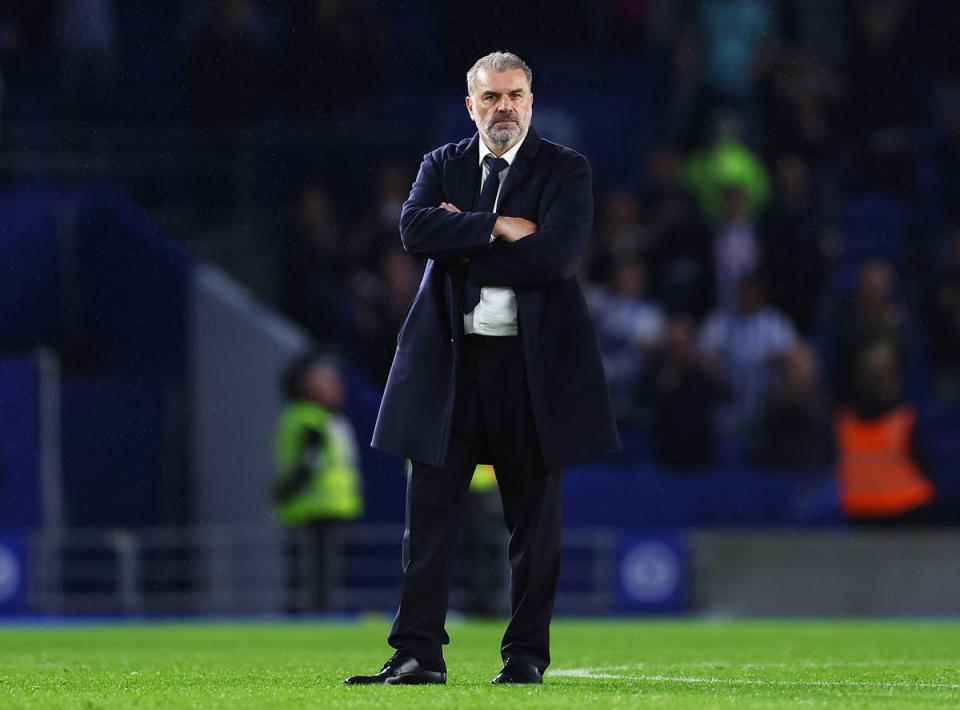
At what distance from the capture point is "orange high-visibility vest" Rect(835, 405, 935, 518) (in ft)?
54.4

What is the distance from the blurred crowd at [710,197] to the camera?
17344 millimetres

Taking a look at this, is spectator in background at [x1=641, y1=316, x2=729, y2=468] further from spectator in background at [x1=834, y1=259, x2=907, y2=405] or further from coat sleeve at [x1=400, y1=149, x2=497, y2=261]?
coat sleeve at [x1=400, y1=149, x2=497, y2=261]

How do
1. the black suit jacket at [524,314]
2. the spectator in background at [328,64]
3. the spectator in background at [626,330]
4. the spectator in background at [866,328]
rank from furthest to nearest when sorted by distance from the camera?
1. the spectator in background at [328,64]
2. the spectator in background at [626,330]
3. the spectator in background at [866,328]
4. the black suit jacket at [524,314]

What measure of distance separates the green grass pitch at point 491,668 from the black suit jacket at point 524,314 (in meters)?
0.77

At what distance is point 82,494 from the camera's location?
16703 millimetres

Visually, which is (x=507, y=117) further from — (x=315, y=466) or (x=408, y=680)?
(x=315, y=466)

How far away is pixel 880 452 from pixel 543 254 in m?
10.6

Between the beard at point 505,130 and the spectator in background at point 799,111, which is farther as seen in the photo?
the spectator in background at point 799,111

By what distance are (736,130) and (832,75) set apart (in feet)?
5.74

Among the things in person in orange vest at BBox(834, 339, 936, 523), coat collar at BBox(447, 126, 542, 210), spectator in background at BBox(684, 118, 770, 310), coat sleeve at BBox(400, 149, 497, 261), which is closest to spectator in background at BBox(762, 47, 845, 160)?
spectator in background at BBox(684, 118, 770, 310)

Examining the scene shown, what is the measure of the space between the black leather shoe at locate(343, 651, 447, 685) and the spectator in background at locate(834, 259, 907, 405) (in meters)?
10.9

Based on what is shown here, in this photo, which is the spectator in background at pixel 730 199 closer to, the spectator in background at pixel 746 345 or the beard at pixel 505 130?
the spectator in background at pixel 746 345

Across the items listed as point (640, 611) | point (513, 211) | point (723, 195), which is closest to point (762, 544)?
point (640, 611)

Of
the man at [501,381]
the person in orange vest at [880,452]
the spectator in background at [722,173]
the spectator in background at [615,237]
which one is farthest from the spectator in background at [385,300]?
the man at [501,381]
